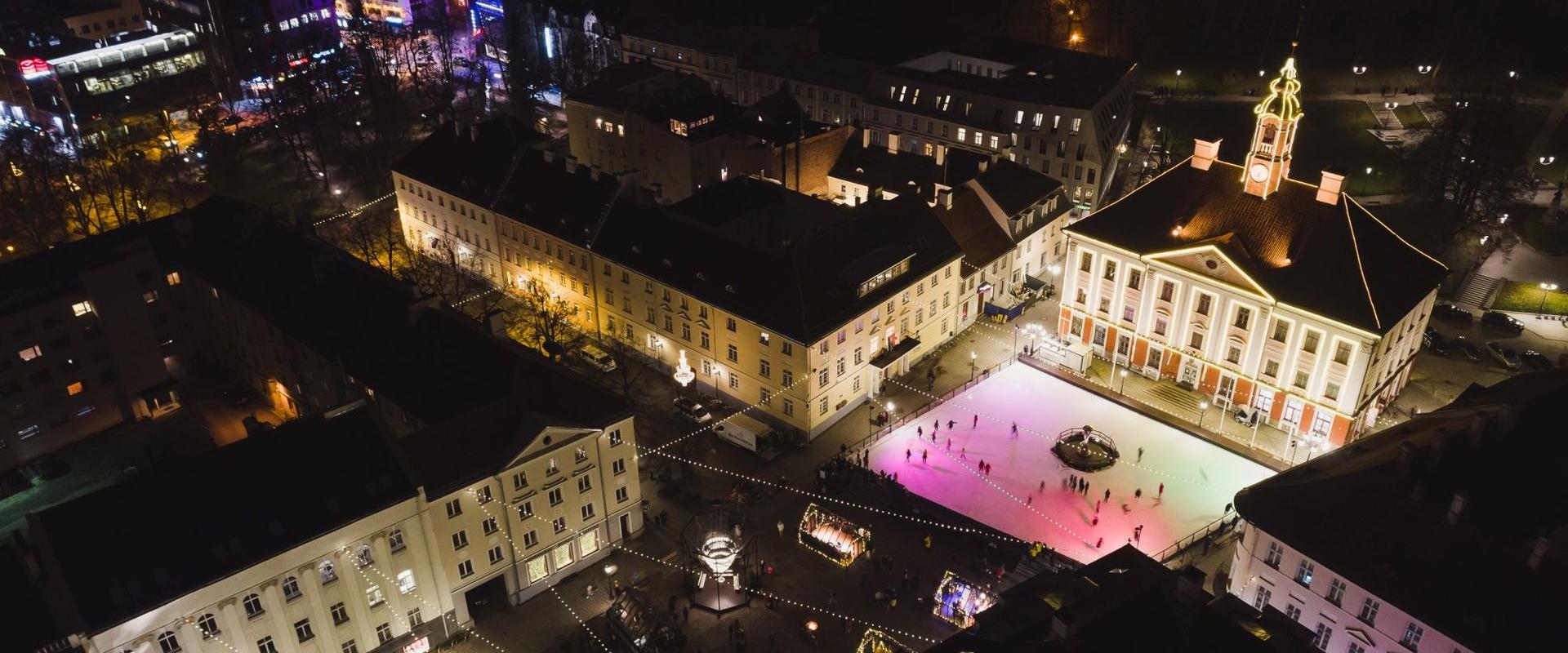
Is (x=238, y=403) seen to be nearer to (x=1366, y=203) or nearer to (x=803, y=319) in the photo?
(x=803, y=319)

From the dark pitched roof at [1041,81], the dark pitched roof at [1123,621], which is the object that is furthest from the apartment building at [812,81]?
the dark pitched roof at [1123,621]

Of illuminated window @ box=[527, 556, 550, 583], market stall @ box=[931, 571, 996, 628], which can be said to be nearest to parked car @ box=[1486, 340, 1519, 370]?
market stall @ box=[931, 571, 996, 628]

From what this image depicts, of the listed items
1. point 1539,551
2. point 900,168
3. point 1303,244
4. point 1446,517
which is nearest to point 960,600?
point 1446,517

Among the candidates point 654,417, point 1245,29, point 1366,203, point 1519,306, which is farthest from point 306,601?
point 1245,29

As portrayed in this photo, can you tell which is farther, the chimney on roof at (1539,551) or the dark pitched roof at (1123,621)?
the chimney on roof at (1539,551)

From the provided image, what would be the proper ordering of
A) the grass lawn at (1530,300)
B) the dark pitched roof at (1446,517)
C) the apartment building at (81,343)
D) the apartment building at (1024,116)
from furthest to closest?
the apartment building at (1024,116) → the grass lawn at (1530,300) → the apartment building at (81,343) → the dark pitched roof at (1446,517)

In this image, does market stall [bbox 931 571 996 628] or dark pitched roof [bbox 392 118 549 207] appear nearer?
market stall [bbox 931 571 996 628]

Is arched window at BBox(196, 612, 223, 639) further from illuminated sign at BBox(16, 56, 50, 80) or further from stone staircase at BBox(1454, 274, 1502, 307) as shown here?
illuminated sign at BBox(16, 56, 50, 80)

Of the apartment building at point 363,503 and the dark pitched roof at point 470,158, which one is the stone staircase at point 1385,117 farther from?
the apartment building at point 363,503
